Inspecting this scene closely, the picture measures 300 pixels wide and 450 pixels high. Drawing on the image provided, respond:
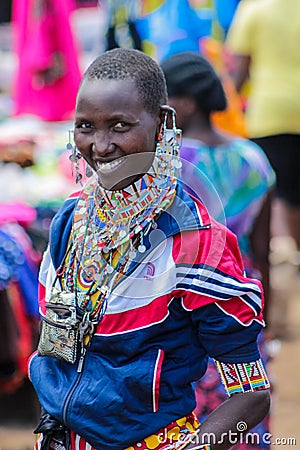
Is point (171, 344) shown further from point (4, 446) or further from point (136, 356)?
point (4, 446)

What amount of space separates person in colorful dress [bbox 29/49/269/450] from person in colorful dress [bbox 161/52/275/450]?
146cm

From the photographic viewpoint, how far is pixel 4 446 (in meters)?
4.27

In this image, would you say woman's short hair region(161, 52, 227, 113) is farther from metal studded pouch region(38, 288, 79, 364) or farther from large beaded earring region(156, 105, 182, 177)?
metal studded pouch region(38, 288, 79, 364)

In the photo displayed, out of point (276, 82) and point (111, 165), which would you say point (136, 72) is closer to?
point (111, 165)

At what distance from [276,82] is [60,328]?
13.4 ft

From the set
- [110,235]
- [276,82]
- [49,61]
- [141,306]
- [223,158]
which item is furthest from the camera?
[49,61]

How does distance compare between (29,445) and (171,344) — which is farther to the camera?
(29,445)

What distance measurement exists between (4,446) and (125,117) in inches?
110

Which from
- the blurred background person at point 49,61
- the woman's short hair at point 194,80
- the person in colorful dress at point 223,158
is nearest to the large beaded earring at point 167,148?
the person in colorful dress at point 223,158

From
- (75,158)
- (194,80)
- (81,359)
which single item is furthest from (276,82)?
(81,359)

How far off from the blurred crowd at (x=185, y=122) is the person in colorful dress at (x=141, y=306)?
233mm

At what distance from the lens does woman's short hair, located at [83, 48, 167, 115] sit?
194cm

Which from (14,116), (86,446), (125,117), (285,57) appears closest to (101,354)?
(86,446)

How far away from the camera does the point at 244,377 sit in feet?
6.23
